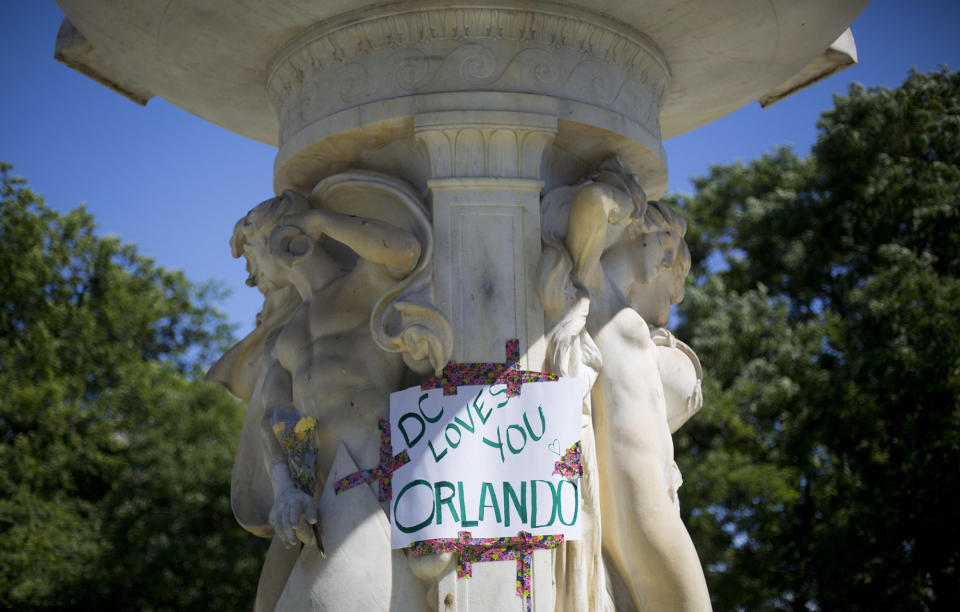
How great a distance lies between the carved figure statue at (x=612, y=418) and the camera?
4.52 m

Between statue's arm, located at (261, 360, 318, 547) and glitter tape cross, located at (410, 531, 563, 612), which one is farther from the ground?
statue's arm, located at (261, 360, 318, 547)

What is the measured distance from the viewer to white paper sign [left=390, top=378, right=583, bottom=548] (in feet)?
14.1

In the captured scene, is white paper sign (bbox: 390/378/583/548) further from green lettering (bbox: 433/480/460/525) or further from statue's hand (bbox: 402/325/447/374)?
statue's hand (bbox: 402/325/447/374)

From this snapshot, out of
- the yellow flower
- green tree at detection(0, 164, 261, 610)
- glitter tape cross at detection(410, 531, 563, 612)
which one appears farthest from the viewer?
green tree at detection(0, 164, 261, 610)

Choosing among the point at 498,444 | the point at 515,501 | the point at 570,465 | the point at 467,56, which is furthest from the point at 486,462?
the point at 467,56

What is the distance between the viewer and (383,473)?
4.43 metres

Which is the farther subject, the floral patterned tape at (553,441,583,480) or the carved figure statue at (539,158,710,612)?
the carved figure statue at (539,158,710,612)

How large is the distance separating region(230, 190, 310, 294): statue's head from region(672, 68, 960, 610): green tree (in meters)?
9.38

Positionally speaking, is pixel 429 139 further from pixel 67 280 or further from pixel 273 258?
pixel 67 280

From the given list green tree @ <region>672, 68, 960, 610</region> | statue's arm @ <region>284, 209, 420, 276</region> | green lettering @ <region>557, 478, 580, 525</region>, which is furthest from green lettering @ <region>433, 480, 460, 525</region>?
green tree @ <region>672, 68, 960, 610</region>

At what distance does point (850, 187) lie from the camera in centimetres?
1611

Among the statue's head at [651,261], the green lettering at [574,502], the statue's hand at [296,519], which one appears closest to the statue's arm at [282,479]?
the statue's hand at [296,519]

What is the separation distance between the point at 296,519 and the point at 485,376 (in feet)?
3.02

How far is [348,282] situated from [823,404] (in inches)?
414
